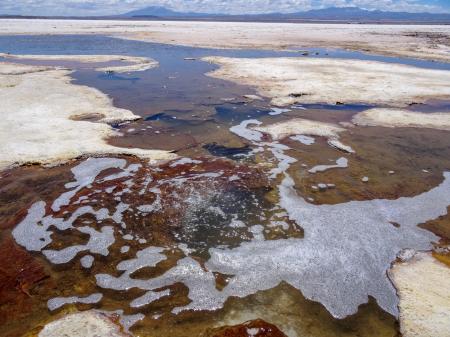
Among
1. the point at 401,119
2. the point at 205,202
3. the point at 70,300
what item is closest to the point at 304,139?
the point at 401,119

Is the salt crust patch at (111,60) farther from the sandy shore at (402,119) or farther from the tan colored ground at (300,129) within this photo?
the sandy shore at (402,119)

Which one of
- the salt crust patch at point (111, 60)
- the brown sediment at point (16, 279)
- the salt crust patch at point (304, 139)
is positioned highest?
the salt crust patch at point (111, 60)

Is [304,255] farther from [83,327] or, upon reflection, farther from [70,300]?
[70,300]

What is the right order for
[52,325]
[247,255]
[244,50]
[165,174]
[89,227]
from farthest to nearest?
[244,50], [165,174], [89,227], [247,255], [52,325]

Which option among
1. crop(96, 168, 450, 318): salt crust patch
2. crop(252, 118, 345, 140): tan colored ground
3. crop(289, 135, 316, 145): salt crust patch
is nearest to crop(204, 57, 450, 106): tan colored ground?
crop(252, 118, 345, 140): tan colored ground

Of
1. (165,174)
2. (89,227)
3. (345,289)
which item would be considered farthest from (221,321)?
(165,174)

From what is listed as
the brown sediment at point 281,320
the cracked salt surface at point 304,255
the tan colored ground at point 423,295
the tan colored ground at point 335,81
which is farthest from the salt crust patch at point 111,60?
the tan colored ground at point 423,295

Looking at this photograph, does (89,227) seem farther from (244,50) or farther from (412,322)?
(244,50)
